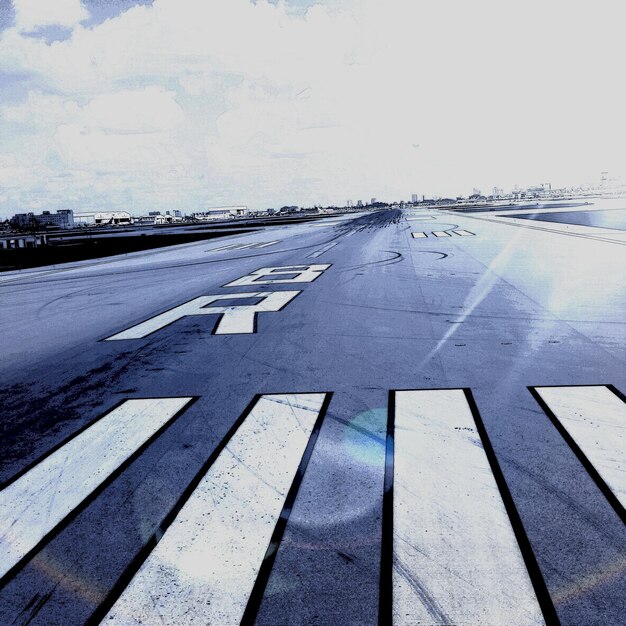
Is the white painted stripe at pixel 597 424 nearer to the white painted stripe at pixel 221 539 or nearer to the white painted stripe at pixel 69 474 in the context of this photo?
the white painted stripe at pixel 221 539

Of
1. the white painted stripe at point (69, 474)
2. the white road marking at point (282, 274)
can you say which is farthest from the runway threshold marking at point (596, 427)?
the white road marking at point (282, 274)

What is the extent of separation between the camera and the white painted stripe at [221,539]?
2658 millimetres

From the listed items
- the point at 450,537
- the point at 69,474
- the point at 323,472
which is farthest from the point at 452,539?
the point at 69,474

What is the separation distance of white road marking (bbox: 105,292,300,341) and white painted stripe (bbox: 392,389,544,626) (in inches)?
197

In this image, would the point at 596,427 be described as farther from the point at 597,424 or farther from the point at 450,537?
the point at 450,537

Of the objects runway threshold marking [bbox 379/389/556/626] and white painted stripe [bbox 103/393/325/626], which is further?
white painted stripe [bbox 103/393/325/626]

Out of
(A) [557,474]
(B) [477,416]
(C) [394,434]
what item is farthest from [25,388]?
(A) [557,474]

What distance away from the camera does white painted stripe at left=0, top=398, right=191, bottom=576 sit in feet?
11.2

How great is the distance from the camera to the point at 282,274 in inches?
633

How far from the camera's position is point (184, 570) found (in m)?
2.92

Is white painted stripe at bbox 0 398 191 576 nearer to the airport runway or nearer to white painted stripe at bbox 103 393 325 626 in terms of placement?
the airport runway

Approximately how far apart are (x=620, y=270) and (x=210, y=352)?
424 inches

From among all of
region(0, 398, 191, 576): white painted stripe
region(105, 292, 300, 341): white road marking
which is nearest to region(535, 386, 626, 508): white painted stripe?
region(0, 398, 191, 576): white painted stripe

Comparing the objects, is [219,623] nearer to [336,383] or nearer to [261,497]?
[261,497]
